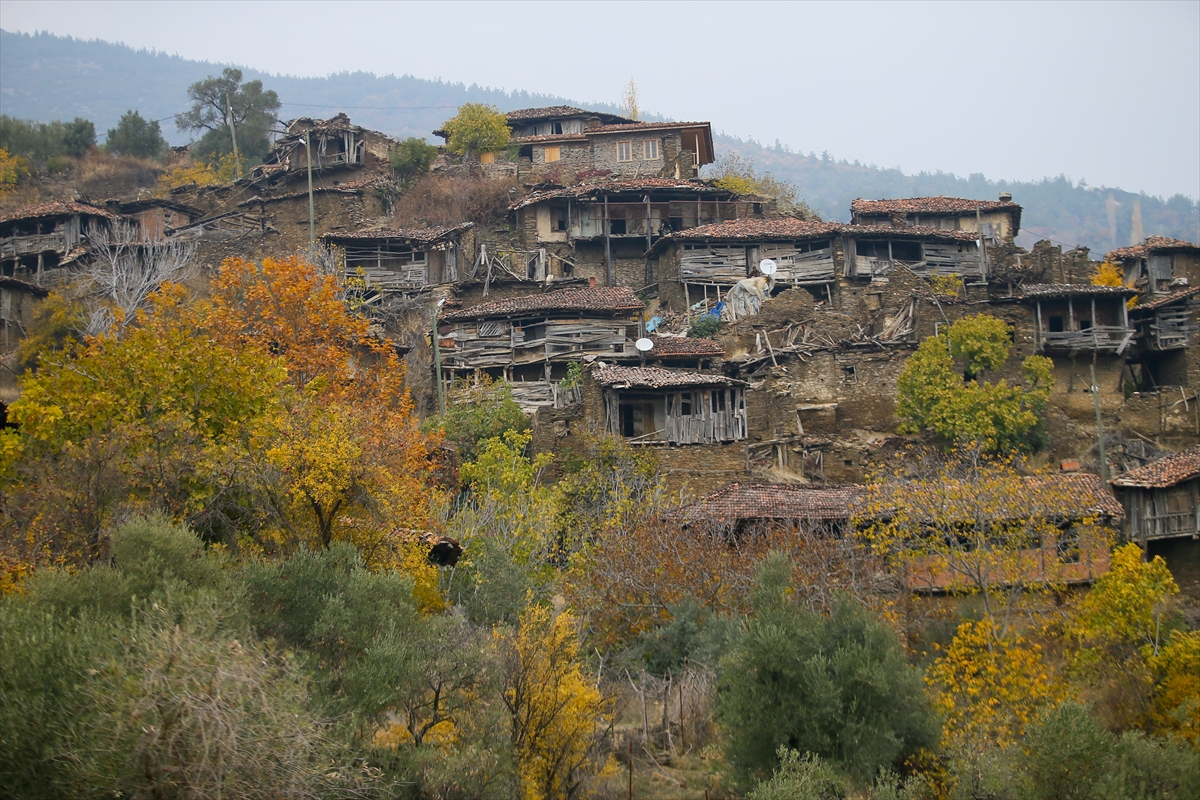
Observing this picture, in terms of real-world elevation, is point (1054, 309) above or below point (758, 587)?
above

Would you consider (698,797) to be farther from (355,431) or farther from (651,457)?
(651,457)

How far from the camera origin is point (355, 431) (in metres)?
21.2

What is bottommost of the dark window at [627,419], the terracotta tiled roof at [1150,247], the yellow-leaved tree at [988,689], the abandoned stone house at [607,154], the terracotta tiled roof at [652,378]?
the yellow-leaved tree at [988,689]

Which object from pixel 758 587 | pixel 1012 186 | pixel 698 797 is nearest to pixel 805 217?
pixel 758 587

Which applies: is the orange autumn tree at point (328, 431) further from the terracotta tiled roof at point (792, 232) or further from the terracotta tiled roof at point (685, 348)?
the terracotta tiled roof at point (792, 232)

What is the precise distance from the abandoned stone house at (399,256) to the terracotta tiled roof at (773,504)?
57.1 ft

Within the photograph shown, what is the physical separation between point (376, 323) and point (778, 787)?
87.8 feet

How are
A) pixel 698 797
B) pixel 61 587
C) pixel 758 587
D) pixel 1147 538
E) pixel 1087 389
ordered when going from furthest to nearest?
pixel 1087 389, pixel 1147 538, pixel 758 587, pixel 698 797, pixel 61 587

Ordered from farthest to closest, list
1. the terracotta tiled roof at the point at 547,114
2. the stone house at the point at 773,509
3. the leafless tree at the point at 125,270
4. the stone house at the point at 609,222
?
1. the terracotta tiled roof at the point at 547,114
2. the stone house at the point at 609,222
3. the leafless tree at the point at 125,270
4. the stone house at the point at 773,509

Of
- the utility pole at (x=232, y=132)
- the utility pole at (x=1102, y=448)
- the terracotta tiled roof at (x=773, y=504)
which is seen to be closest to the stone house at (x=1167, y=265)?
the utility pole at (x=1102, y=448)

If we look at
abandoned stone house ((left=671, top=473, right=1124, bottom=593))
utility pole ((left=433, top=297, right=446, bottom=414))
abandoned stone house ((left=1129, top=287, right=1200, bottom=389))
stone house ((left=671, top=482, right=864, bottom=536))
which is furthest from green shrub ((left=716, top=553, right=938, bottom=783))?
abandoned stone house ((left=1129, top=287, right=1200, bottom=389))

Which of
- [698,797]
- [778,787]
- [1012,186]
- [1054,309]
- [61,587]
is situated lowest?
[698,797]

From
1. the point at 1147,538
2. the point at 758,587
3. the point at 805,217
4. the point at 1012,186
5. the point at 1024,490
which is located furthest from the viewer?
the point at 1012,186

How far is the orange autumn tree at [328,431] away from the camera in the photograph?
18203 mm
